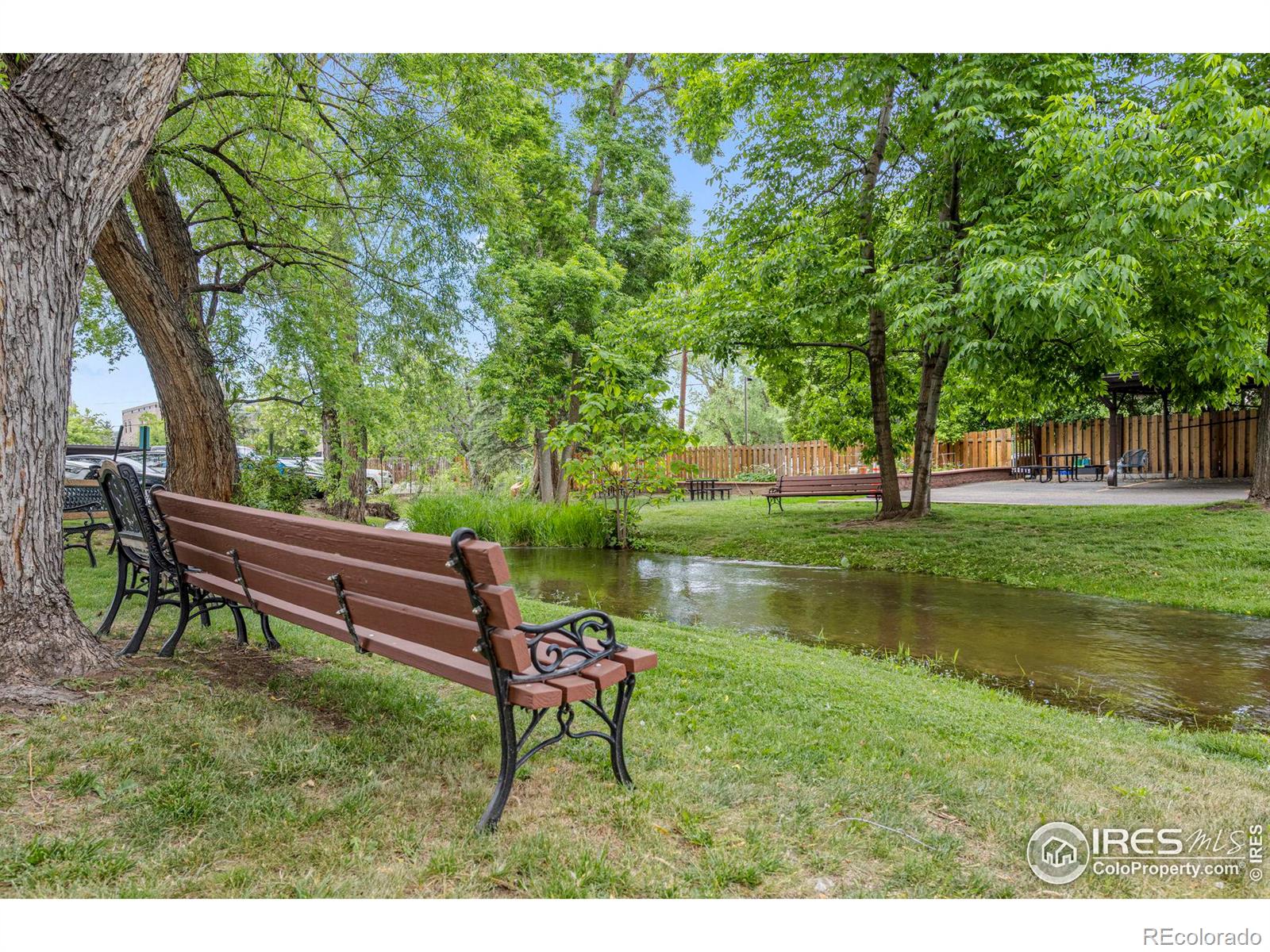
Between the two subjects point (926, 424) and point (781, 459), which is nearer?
point (926, 424)

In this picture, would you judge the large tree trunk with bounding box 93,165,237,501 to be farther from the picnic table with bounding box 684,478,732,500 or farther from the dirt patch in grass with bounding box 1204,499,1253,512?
the picnic table with bounding box 684,478,732,500

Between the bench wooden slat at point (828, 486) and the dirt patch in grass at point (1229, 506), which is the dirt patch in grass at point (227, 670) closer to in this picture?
the bench wooden slat at point (828, 486)

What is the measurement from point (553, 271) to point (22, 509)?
13566 millimetres

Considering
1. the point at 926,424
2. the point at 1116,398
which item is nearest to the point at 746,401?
the point at 1116,398

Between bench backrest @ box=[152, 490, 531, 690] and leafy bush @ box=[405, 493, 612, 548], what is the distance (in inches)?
368

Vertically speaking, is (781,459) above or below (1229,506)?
above

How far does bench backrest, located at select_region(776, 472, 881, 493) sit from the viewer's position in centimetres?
1489

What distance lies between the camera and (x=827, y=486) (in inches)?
604

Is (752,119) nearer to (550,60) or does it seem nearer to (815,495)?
(550,60)

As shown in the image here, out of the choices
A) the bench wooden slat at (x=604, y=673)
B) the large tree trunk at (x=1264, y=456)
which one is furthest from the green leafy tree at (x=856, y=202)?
the bench wooden slat at (x=604, y=673)

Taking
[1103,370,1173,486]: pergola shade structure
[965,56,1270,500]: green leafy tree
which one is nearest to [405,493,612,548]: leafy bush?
[965,56,1270,500]: green leafy tree

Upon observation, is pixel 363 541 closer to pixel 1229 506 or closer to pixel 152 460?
pixel 1229 506

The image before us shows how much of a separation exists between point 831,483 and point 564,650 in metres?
13.3
